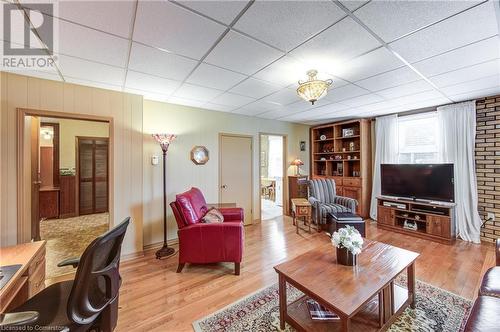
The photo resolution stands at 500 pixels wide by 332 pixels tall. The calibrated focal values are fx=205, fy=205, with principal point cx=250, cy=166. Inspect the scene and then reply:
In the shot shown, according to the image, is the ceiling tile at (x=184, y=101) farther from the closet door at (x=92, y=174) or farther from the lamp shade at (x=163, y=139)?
the closet door at (x=92, y=174)

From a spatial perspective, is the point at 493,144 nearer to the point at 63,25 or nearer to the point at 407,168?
the point at 407,168

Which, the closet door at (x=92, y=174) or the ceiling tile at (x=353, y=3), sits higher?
the ceiling tile at (x=353, y=3)

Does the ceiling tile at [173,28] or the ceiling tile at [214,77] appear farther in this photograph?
the ceiling tile at [214,77]

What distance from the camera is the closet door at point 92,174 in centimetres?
562

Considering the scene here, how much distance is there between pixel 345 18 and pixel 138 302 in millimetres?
3153

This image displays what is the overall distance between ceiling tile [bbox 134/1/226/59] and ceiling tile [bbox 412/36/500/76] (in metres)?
2.22

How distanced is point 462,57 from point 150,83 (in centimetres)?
358

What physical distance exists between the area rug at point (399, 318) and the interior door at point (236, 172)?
2.45 m

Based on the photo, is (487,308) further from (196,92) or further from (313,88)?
(196,92)

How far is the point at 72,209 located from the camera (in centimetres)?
548

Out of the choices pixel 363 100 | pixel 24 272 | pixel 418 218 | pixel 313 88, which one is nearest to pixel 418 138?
pixel 418 218

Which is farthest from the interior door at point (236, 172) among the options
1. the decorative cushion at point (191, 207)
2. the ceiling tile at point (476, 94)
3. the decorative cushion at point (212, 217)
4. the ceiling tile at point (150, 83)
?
the ceiling tile at point (476, 94)

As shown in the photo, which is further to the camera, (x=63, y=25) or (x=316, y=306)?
(x=316, y=306)

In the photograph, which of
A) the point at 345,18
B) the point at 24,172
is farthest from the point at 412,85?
the point at 24,172
